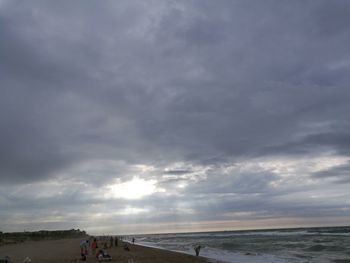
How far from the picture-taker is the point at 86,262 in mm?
26594

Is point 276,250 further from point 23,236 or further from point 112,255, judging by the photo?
point 23,236

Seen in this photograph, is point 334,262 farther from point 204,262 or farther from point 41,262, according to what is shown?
point 41,262

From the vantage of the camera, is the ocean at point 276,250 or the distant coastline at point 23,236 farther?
the distant coastline at point 23,236

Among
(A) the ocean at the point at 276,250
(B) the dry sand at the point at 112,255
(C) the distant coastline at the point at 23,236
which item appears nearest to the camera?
(B) the dry sand at the point at 112,255

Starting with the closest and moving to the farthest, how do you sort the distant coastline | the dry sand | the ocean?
the dry sand < the ocean < the distant coastline

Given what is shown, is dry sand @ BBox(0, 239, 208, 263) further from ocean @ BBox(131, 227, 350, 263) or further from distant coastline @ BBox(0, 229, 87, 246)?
distant coastline @ BBox(0, 229, 87, 246)

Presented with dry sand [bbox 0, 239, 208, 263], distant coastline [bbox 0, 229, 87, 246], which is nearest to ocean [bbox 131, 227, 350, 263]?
dry sand [bbox 0, 239, 208, 263]

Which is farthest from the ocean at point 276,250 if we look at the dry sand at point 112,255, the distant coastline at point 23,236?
the distant coastline at point 23,236

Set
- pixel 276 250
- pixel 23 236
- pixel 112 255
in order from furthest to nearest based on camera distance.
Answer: pixel 23 236 < pixel 276 250 < pixel 112 255

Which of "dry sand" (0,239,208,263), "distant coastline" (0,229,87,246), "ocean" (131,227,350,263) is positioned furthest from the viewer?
"distant coastline" (0,229,87,246)

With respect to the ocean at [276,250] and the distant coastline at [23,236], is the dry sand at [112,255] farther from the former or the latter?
the distant coastline at [23,236]

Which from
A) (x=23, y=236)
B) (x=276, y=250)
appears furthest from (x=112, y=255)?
(x=23, y=236)

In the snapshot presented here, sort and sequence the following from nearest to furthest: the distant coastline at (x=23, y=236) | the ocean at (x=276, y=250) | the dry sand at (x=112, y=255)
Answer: the dry sand at (x=112, y=255) → the ocean at (x=276, y=250) → the distant coastline at (x=23, y=236)

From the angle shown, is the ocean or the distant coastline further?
the distant coastline
